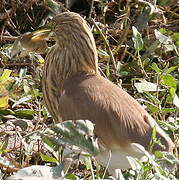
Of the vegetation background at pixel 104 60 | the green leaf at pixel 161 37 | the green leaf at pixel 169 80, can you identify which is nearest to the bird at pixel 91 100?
the vegetation background at pixel 104 60

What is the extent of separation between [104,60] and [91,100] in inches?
50.0

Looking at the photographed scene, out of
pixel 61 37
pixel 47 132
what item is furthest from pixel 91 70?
pixel 47 132

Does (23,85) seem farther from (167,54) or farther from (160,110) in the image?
(167,54)

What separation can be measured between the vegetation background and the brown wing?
0.70ft

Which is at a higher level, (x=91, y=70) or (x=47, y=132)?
(x=47, y=132)

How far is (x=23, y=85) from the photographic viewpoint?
3.51 m

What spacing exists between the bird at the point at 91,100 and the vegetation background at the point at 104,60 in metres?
0.20

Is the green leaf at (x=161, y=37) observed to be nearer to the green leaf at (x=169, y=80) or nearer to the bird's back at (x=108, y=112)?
the green leaf at (x=169, y=80)

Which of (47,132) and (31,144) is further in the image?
(31,144)

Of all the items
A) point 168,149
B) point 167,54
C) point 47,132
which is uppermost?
point 47,132

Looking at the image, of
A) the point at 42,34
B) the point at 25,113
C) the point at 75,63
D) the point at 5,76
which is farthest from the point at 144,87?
the point at 5,76

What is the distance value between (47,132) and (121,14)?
2.49 m

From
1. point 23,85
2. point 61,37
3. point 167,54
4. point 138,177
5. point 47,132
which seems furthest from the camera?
point 167,54

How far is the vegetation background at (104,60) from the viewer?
3217mm
